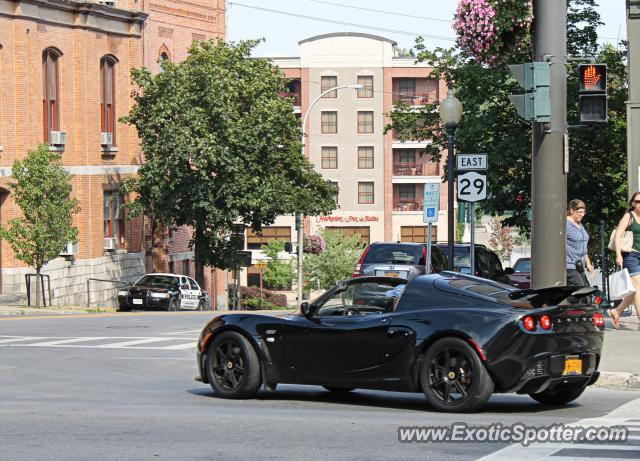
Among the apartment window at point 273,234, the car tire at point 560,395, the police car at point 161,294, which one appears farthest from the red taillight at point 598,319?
the apartment window at point 273,234

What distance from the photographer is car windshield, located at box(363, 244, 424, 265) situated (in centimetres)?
2836

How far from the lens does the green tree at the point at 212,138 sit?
47438 millimetres

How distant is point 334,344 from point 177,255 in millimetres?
46866

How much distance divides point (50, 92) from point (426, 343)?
3849 centimetres

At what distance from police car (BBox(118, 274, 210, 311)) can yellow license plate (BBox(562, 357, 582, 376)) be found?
33.9 m

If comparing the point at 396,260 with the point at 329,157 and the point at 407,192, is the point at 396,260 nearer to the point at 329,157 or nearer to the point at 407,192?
the point at 407,192

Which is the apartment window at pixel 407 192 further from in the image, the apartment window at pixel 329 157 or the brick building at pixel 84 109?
the brick building at pixel 84 109

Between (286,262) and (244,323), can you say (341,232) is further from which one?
(244,323)

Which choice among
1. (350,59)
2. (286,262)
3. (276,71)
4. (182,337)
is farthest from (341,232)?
(182,337)

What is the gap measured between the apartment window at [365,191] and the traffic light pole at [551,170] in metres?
84.5

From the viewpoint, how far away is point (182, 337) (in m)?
23.5

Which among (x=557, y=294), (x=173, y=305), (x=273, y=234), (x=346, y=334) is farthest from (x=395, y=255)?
(x=273, y=234)

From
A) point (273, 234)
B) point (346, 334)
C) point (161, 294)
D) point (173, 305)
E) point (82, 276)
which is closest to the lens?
point (346, 334)

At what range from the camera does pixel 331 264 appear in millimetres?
88188
